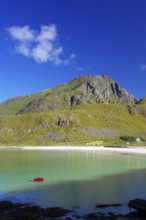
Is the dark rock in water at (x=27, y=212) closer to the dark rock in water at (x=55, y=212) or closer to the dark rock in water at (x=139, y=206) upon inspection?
the dark rock in water at (x=55, y=212)

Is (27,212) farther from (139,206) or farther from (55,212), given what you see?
(139,206)

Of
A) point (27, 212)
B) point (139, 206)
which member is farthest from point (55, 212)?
point (139, 206)

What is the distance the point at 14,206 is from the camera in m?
34.4

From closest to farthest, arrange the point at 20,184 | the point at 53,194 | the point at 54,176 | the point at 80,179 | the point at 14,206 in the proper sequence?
the point at 14,206 < the point at 53,194 < the point at 20,184 < the point at 80,179 < the point at 54,176

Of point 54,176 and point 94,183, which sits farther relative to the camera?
point 54,176

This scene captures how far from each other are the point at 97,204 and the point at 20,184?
61.7 feet

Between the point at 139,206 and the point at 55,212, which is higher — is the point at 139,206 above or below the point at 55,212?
above

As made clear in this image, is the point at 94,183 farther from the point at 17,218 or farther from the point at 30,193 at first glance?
the point at 17,218

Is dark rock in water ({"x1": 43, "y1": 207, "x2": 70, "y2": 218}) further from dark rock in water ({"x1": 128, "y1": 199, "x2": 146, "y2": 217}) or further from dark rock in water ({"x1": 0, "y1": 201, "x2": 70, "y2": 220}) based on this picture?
dark rock in water ({"x1": 128, "y1": 199, "x2": 146, "y2": 217})

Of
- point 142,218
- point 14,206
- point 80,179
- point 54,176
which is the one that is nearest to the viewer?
point 142,218


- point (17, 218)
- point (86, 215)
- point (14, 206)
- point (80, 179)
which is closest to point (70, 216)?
point (86, 215)

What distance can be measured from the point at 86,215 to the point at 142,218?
5.16 meters

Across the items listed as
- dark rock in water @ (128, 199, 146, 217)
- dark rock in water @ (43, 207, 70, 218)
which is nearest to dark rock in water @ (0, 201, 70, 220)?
dark rock in water @ (43, 207, 70, 218)

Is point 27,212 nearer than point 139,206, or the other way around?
point 139,206
